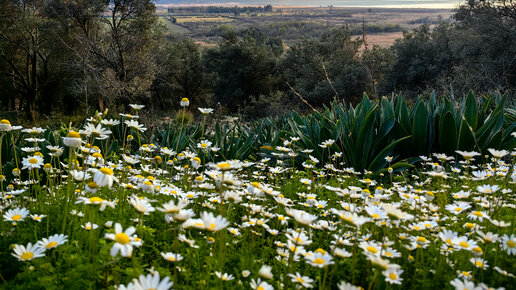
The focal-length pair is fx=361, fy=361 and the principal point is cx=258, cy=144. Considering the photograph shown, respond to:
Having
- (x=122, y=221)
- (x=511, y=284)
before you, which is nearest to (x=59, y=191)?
(x=122, y=221)

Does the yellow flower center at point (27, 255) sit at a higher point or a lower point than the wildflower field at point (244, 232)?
higher

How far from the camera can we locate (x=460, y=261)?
5.29 feet

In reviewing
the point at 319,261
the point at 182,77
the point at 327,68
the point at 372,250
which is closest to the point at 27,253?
the point at 319,261

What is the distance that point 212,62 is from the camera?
2545 cm

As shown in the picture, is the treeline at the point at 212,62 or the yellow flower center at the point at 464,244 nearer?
the yellow flower center at the point at 464,244

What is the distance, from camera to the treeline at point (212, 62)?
13.8 m

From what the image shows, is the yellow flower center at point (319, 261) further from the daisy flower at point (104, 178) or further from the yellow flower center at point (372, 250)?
the daisy flower at point (104, 178)

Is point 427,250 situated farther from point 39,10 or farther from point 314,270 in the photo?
point 39,10

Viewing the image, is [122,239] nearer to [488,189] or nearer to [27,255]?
[27,255]

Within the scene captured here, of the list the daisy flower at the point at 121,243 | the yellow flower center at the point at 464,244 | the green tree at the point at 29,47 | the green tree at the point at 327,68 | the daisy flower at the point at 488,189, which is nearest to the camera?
the daisy flower at the point at 121,243

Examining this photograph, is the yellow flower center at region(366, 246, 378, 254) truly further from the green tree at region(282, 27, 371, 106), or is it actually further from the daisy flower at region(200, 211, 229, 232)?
the green tree at region(282, 27, 371, 106)

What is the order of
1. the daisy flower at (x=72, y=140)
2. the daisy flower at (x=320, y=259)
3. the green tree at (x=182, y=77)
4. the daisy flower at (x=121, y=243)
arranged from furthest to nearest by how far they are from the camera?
the green tree at (x=182, y=77)
the daisy flower at (x=72, y=140)
the daisy flower at (x=320, y=259)
the daisy flower at (x=121, y=243)

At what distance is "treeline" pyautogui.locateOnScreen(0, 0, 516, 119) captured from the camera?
1378cm

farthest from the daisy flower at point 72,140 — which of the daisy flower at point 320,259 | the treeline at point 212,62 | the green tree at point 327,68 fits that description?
the green tree at point 327,68
